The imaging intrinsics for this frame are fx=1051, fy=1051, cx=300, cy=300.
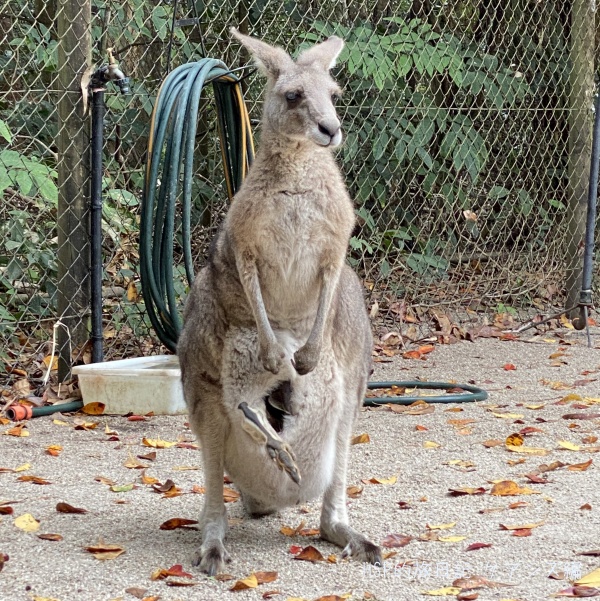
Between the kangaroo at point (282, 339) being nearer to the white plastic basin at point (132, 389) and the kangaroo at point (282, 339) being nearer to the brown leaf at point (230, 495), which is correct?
the brown leaf at point (230, 495)

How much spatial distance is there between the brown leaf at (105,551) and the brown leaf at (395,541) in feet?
2.52

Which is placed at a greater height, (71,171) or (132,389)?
(71,171)

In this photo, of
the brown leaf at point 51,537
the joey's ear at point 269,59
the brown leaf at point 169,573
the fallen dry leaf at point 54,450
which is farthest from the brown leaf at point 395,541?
the fallen dry leaf at point 54,450

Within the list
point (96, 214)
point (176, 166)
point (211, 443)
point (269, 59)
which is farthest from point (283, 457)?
point (96, 214)

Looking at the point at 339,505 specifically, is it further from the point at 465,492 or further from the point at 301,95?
the point at 301,95

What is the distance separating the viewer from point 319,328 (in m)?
3.00

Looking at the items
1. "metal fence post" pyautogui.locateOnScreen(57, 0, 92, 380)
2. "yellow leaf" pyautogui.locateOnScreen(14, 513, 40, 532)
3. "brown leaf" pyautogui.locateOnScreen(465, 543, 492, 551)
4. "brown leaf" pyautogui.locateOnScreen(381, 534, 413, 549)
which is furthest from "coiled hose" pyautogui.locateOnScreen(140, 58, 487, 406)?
"brown leaf" pyautogui.locateOnScreen(465, 543, 492, 551)

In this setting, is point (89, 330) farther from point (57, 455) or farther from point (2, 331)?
point (57, 455)

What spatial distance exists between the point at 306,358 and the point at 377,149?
11.9ft

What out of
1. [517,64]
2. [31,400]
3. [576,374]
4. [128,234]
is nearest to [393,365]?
[576,374]

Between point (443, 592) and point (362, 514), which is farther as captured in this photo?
point (362, 514)

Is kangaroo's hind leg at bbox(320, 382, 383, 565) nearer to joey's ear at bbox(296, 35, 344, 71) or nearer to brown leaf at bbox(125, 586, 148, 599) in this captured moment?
brown leaf at bbox(125, 586, 148, 599)

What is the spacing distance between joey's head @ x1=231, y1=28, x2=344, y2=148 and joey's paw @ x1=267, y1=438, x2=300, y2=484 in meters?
0.85

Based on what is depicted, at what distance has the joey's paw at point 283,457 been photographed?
2914 mm
